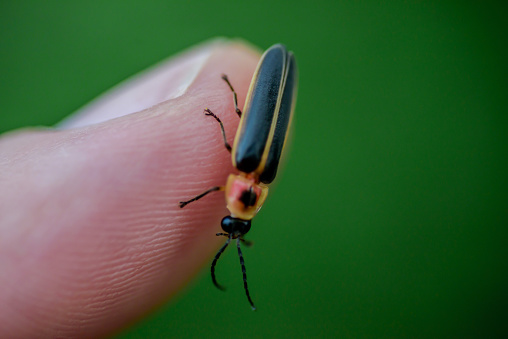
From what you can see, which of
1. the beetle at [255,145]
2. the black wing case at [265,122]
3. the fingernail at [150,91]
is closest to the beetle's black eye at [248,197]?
the beetle at [255,145]

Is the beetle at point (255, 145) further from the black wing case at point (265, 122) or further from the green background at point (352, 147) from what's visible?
the green background at point (352, 147)

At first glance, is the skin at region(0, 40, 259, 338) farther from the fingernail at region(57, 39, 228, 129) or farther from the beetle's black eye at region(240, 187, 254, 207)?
the beetle's black eye at region(240, 187, 254, 207)

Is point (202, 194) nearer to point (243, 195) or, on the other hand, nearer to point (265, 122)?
point (243, 195)

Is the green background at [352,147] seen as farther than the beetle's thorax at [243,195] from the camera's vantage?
Yes

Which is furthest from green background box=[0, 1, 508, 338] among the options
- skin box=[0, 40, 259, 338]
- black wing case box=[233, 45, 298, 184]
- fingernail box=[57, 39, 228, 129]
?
black wing case box=[233, 45, 298, 184]

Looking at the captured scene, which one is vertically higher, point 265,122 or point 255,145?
point 265,122

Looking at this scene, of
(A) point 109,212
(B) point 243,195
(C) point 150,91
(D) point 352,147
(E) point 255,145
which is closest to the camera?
(A) point 109,212

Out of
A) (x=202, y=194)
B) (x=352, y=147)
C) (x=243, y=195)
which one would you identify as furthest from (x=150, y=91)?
(x=352, y=147)

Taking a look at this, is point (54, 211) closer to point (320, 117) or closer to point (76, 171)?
point (76, 171)
